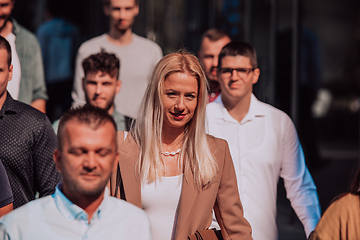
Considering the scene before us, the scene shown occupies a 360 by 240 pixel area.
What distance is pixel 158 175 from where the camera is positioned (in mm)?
3223

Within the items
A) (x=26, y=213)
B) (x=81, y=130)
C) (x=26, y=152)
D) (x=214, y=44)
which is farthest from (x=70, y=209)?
(x=214, y=44)

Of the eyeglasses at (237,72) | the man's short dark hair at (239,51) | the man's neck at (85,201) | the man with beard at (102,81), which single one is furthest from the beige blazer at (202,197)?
the man with beard at (102,81)

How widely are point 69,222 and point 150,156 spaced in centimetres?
88

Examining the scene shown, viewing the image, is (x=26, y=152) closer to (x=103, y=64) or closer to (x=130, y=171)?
(x=130, y=171)

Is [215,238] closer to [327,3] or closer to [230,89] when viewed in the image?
[230,89]

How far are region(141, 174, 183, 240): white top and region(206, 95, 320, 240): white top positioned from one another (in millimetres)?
1017

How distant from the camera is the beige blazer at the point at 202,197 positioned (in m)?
3.14

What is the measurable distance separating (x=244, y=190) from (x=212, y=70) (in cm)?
164

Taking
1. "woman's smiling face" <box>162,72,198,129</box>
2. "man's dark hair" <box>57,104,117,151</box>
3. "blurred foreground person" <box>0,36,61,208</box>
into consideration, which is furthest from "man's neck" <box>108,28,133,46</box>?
"man's dark hair" <box>57,104,117,151</box>

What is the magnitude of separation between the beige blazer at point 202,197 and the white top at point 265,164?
83 cm

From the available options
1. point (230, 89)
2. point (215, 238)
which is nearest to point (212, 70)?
point (230, 89)

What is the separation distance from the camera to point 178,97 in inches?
129

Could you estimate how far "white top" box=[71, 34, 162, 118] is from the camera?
18.3 feet

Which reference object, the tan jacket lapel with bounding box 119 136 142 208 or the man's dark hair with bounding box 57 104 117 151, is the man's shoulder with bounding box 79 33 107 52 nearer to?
the tan jacket lapel with bounding box 119 136 142 208
